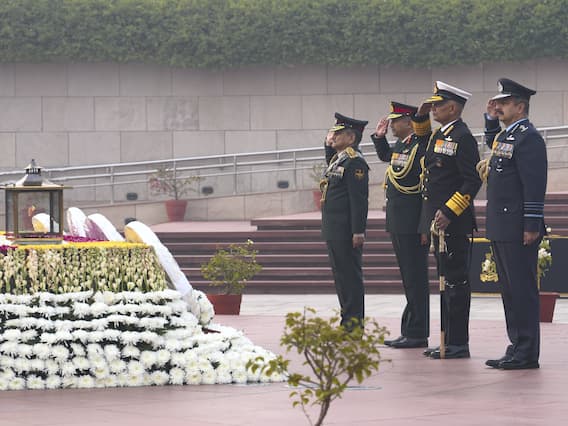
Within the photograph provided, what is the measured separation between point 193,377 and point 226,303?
248 inches

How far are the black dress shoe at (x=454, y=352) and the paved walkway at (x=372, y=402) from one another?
0.08 meters

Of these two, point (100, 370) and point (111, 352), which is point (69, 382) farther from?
point (111, 352)

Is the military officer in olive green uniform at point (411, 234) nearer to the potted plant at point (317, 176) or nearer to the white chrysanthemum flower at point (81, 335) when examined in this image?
the white chrysanthemum flower at point (81, 335)

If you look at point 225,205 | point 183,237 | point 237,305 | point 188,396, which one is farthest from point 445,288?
point 225,205

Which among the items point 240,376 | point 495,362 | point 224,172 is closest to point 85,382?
point 240,376

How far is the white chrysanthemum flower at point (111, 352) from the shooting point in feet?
28.0

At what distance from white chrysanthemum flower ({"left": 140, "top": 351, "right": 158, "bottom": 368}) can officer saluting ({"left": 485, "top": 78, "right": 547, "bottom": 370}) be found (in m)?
2.38

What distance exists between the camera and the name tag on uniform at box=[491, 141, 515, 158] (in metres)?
9.37

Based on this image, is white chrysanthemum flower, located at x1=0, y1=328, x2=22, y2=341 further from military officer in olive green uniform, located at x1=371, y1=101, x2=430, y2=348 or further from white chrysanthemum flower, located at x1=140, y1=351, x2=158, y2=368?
military officer in olive green uniform, located at x1=371, y1=101, x2=430, y2=348

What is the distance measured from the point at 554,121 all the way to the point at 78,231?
19.2 meters

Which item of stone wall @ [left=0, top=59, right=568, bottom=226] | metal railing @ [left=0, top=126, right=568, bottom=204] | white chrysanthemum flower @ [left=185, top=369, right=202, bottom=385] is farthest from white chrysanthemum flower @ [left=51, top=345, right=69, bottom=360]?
stone wall @ [left=0, top=59, right=568, bottom=226]

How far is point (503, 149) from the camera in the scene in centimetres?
943

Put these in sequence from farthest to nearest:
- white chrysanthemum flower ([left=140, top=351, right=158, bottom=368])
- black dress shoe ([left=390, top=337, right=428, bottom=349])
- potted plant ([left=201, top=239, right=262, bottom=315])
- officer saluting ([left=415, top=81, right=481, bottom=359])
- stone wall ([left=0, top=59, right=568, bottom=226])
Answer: stone wall ([left=0, top=59, right=568, bottom=226]), potted plant ([left=201, top=239, right=262, bottom=315]), black dress shoe ([left=390, top=337, right=428, bottom=349]), officer saluting ([left=415, top=81, right=481, bottom=359]), white chrysanthemum flower ([left=140, top=351, right=158, bottom=368])

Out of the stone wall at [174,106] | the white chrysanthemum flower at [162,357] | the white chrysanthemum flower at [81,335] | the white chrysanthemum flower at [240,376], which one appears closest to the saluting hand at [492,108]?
the white chrysanthemum flower at [240,376]
